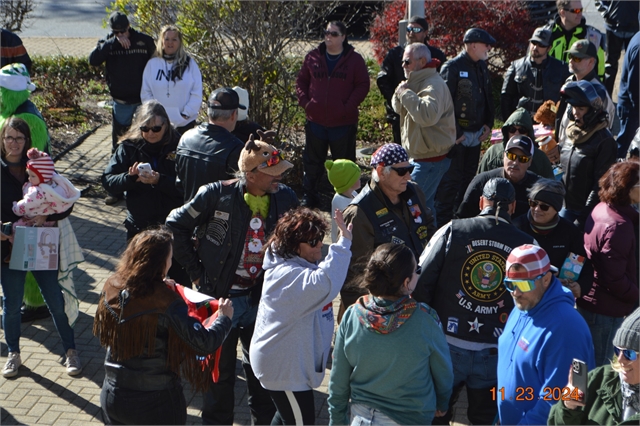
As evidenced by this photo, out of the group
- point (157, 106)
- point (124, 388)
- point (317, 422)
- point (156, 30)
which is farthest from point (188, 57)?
point (124, 388)

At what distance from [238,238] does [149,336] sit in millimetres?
1172

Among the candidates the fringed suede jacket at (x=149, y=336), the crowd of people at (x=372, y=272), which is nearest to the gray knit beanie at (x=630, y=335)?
the crowd of people at (x=372, y=272)

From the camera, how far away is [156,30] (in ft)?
32.9

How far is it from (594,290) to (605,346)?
50 centimetres

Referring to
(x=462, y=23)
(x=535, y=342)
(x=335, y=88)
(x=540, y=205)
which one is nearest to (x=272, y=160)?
(x=540, y=205)

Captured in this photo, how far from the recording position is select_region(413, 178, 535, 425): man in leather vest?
15.6ft

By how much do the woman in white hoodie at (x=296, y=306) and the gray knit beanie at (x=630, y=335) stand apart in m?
1.45

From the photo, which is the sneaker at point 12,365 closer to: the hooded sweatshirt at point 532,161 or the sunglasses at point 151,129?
the sunglasses at point 151,129

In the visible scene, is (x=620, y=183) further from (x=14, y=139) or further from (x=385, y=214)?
(x=14, y=139)

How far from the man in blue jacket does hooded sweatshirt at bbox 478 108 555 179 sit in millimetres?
2148

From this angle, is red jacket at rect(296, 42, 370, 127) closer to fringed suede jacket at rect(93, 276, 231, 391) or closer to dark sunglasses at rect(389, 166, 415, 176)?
dark sunglasses at rect(389, 166, 415, 176)

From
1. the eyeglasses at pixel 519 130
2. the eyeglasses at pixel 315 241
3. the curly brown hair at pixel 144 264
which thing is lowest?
the curly brown hair at pixel 144 264

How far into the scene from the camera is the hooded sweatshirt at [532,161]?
6375mm

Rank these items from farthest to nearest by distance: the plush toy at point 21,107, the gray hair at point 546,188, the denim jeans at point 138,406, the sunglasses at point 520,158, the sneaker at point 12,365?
the plush toy at point 21,107 → the sneaker at point 12,365 → the sunglasses at point 520,158 → the gray hair at point 546,188 → the denim jeans at point 138,406
